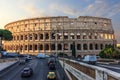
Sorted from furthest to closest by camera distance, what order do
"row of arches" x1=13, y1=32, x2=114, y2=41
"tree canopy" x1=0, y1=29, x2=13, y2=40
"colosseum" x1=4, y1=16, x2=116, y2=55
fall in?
"row of arches" x1=13, y1=32, x2=114, y2=41 → "colosseum" x1=4, y1=16, x2=116, y2=55 → "tree canopy" x1=0, y1=29, x2=13, y2=40

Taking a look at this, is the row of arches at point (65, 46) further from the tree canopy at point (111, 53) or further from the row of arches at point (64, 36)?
the tree canopy at point (111, 53)

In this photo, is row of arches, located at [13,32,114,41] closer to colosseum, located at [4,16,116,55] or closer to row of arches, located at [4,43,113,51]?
colosseum, located at [4,16,116,55]

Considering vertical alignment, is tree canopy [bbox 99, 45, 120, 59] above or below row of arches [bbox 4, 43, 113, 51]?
below

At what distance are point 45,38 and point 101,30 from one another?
2827 centimetres

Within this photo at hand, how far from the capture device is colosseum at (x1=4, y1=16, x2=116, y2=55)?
378 feet

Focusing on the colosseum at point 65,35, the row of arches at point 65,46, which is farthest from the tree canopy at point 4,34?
the row of arches at point 65,46

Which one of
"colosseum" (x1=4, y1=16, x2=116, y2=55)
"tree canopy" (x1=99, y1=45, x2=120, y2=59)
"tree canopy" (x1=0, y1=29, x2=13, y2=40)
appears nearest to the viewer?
"tree canopy" (x1=99, y1=45, x2=120, y2=59)

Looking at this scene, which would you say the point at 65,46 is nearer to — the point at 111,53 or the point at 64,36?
the point at 64,36

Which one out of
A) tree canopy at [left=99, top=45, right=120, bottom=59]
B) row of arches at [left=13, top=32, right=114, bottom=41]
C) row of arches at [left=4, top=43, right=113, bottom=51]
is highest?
row of arches at [left=13, top=32, right=114, bottom=41]

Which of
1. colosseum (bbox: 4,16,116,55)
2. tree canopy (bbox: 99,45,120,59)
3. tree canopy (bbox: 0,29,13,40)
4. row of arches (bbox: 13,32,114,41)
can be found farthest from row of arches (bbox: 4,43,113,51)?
tree canopy (bbox: 99,45,120,59)

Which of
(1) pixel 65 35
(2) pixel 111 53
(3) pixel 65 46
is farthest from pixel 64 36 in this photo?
(2) pixel 111 53

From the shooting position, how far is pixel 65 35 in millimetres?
116375

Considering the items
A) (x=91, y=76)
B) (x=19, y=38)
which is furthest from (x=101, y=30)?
(x=91, y=76)

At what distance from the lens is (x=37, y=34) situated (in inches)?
4631
